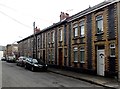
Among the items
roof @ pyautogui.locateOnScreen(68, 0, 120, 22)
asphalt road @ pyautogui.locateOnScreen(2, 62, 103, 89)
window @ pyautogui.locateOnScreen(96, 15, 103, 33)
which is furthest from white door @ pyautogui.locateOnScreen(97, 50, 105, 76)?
roof @ pyautogui.locateOnScreen(68, 0, 120, 22)

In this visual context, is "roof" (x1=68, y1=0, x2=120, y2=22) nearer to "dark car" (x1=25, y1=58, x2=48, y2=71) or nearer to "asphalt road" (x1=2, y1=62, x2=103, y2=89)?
"asphalt road" (x1=2, y1=62, x2=103, y2=89)

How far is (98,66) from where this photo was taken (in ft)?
72.7

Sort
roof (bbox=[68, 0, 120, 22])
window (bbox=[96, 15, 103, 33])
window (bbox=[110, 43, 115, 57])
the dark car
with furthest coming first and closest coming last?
1. the dark car
2. window (bbox=[96, 15, 103, 33])
3. roof (bbox=[68, 0, 120, 22])
4. window (bbox=[110, 43, 115, 57])

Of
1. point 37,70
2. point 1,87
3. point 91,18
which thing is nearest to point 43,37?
point 37,70

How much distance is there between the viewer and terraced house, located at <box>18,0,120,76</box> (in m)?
19.8

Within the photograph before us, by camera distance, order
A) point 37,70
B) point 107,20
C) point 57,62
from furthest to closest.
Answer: point 57,62
point 37,70
point 107,20

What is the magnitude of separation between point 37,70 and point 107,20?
12419 millimetres

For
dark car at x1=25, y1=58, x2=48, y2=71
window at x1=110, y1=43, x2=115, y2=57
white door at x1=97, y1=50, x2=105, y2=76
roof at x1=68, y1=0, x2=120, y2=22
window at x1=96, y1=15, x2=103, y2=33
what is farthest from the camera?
dark car at x1=25, y1=58, x2=48, y2=71

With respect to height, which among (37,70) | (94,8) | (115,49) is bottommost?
(37,70)

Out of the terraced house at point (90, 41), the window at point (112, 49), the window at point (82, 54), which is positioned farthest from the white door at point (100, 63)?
the window at point (82, 54)

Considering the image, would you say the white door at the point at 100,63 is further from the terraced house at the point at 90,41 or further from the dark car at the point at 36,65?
the dark car at the point at 36,65

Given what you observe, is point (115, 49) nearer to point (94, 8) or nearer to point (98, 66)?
point (98, 66)

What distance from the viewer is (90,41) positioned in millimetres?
23500

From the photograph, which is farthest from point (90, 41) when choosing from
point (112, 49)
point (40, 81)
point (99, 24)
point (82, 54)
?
point (40, 81)
